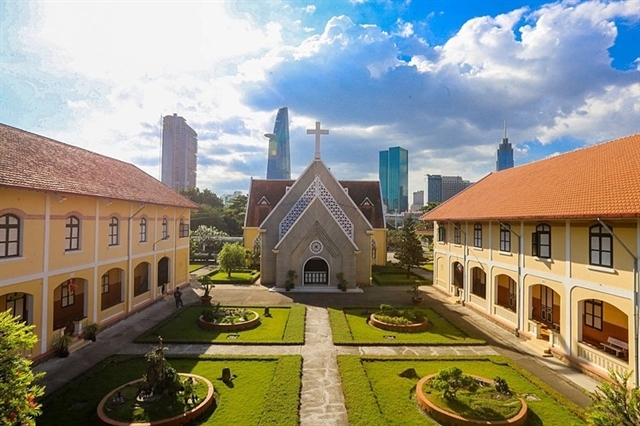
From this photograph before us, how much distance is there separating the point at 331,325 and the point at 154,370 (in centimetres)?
1013

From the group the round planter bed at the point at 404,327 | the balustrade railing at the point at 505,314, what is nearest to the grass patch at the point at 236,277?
the round planter bed at the point at 404,327

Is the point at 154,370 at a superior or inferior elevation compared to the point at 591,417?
inferior

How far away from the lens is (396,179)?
585 ft

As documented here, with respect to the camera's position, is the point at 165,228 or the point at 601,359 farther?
the point at 165,228

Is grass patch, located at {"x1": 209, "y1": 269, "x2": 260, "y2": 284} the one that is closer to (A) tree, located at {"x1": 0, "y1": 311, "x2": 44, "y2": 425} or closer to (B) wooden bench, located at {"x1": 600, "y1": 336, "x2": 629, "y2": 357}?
(A) tree, located at {"x1": 0, "y1": 311, "x2": 44, "y2": 425}

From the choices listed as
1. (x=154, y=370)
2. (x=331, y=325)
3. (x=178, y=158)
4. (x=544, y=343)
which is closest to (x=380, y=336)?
(x=331, y=325)

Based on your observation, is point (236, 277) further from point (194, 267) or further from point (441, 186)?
point (441, 186)

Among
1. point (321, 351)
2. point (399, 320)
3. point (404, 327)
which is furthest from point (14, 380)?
point (399, 320)

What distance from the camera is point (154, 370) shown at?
1080cm

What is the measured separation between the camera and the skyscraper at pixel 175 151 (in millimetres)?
103250

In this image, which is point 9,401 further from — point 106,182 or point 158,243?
point 158,243

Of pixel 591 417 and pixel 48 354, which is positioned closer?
pixel 591 417

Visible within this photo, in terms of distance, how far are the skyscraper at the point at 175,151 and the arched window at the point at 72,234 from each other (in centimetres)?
8942

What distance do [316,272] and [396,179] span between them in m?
156
